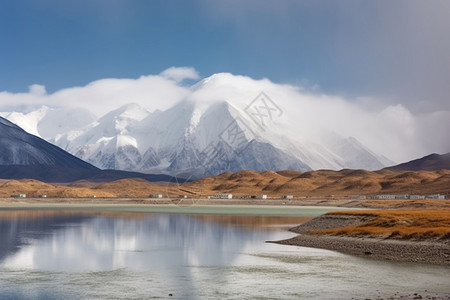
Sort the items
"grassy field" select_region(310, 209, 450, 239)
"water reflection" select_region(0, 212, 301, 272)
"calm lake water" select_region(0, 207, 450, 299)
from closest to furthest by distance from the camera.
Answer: "calm lake water" select_region(0, 207, 450, 299)
"water reflection" select_region(0, 212, 301, 272)
"grassy field" select_region(310, 209, 450, 239)

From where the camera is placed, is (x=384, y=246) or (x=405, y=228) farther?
(x=405, y=228)

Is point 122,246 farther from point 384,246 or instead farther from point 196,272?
point 384,246

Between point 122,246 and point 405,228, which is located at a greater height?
point 405,228

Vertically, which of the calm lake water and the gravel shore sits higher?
the gravel shore

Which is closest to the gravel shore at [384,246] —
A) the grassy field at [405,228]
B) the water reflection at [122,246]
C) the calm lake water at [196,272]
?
the grassy field at [405,228]

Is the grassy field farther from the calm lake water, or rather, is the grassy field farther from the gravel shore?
the calm lake water

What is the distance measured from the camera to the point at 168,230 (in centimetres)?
9119

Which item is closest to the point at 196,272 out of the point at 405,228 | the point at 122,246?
the point at 122,246

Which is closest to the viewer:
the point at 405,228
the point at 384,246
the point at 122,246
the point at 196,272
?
the point at 196,272

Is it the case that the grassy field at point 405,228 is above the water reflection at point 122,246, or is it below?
above

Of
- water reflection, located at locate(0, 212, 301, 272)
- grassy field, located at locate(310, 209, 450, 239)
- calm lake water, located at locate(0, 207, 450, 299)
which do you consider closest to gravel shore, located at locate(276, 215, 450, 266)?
grassy field, located at locate(310, 209, 450, 239)

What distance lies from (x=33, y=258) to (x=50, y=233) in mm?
29280

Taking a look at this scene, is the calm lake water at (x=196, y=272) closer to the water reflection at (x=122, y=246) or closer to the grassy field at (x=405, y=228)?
the water reflection at (x=122, y=246)

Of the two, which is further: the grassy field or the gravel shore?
the grassy field
